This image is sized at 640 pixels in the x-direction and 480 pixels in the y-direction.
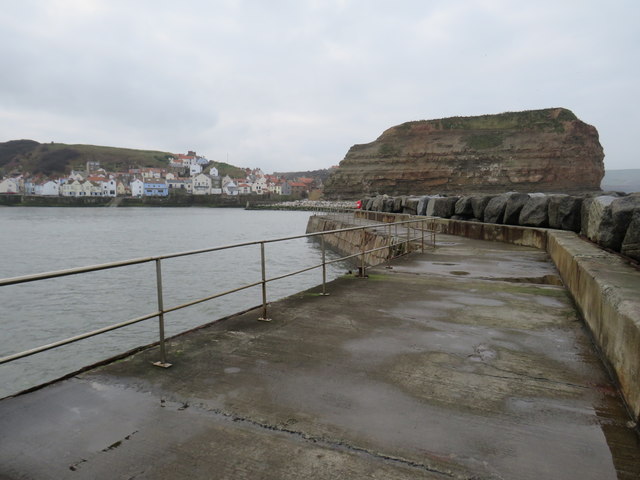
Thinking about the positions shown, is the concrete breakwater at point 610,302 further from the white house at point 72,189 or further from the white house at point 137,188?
the white house at point 72,189

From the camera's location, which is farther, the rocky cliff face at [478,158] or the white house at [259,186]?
the white house at [259,186]

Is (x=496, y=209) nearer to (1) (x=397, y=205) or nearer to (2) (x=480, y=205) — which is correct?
(2) (x=480, y=205)

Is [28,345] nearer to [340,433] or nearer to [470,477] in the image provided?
[340,433]

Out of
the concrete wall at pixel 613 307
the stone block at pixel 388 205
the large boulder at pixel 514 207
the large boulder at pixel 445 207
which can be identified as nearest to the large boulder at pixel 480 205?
the large boulder at pixel 514 207

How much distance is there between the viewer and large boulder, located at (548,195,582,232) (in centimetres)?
1213

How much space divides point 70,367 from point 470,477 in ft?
34.9

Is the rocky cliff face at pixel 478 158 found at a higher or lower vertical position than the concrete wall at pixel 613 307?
higher

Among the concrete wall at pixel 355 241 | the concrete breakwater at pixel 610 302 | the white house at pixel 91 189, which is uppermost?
the white house at pixel 91 189

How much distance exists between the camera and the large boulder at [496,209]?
52.0ft

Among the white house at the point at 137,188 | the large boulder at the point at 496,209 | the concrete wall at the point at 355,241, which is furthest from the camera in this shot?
the white house at the point at 137,188

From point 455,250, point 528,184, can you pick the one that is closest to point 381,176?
point 528,184

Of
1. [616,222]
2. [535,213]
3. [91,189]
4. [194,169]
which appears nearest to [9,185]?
[91,189]

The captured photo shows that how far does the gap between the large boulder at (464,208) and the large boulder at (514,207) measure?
296 cm

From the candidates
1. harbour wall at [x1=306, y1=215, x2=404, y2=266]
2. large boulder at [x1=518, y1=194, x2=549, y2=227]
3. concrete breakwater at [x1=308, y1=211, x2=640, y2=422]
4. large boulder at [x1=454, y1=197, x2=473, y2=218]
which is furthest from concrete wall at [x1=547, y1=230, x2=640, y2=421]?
large boulder at [x1=454, y1=197, x2=473, y2=218]
